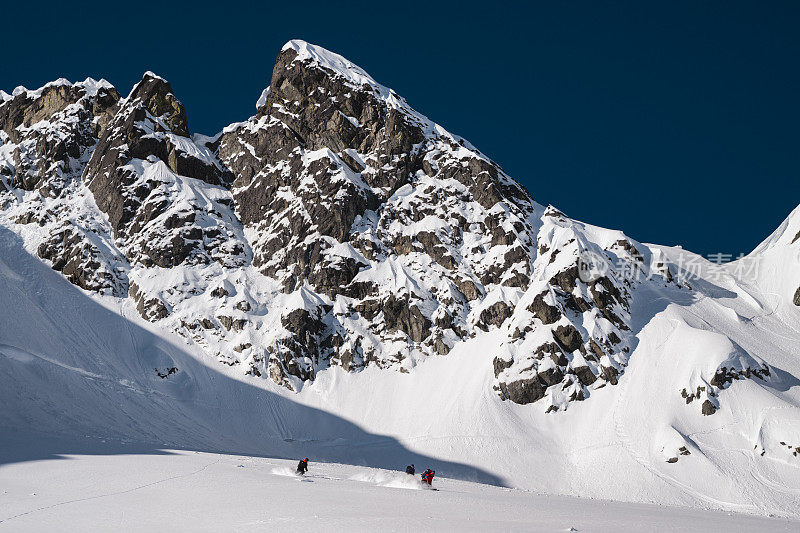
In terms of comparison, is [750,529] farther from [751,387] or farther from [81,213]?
[81,213]

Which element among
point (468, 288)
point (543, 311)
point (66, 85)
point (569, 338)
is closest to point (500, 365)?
point (543, 311)

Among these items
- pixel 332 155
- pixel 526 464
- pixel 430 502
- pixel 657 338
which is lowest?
pixel 430 502

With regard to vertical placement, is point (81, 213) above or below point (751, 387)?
above

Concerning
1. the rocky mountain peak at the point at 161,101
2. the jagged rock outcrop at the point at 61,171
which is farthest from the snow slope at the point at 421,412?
the rocky mountain peak at the point at 161,101

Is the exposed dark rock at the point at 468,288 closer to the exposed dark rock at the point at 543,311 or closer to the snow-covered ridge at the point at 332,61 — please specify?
the exposed dark rock at the point at 543,311

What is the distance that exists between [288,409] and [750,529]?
72109 millimetres

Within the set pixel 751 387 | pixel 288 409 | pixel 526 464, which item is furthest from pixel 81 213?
pixel 751 387

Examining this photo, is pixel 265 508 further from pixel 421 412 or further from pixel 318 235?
pixel 318 235

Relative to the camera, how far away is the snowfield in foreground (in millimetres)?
15930

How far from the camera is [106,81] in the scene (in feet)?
427

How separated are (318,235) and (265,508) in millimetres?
87076
